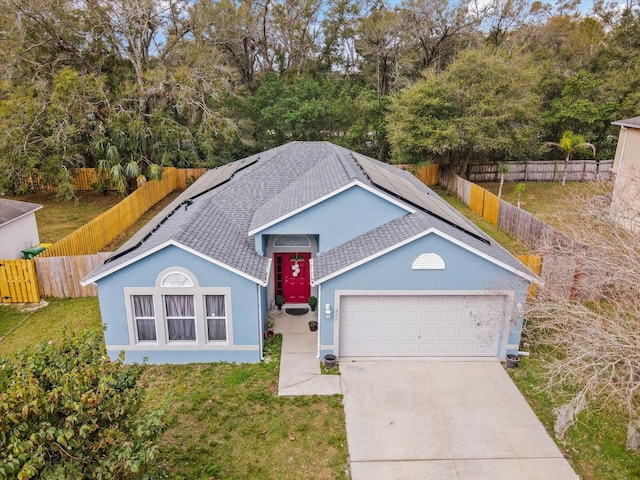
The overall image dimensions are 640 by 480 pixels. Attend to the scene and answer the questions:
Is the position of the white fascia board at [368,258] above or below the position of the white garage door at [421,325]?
above

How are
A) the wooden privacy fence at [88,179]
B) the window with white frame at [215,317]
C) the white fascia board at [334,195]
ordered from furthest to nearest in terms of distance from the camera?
1. the wooden privacy fence at [88,179]
2. the white fascia board at [334,195]
3. the window with white frame at [215,317]

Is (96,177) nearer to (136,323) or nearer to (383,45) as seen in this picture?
(136,323)

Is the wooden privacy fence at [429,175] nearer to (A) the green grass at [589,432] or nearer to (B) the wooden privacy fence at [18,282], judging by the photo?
(A) the green grass at [589,432]

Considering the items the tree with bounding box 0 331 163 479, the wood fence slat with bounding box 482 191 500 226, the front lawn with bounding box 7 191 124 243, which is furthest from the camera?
the wood fence slat with bounding box 482 191 500 226

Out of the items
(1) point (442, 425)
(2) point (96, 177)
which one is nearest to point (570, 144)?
(1) point (442, 425)

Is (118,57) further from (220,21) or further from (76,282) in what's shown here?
(76,282)

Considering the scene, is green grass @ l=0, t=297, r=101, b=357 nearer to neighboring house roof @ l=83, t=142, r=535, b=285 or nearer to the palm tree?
neighboring house roof @ l=83, t=142, r=535, b=285

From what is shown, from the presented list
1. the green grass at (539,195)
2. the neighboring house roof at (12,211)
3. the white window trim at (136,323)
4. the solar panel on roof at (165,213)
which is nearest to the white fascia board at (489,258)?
the white window trim at (136,323)

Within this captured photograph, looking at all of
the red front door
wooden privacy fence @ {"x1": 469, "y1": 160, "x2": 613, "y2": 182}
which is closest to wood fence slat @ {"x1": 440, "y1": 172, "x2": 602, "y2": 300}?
wooden privacy fence @ {"x1": 469, "y1": 160, "x2": 613, "y2": 182}
